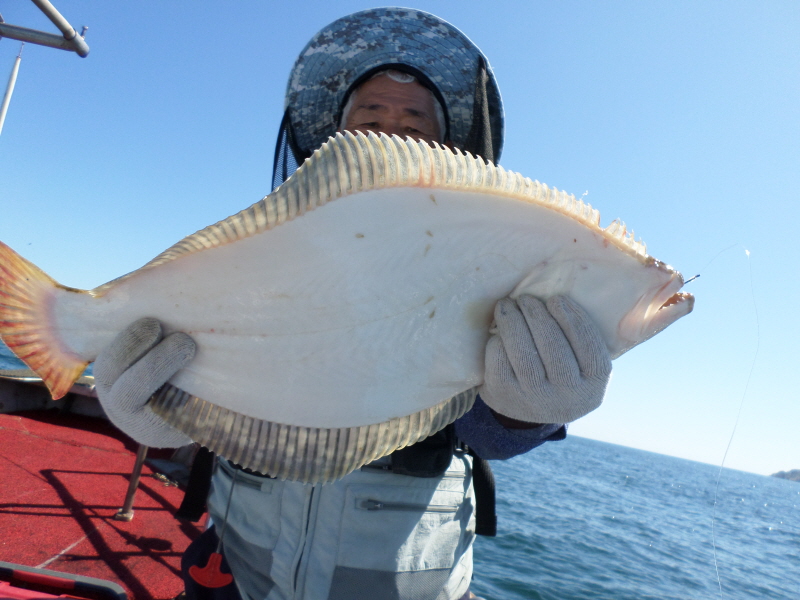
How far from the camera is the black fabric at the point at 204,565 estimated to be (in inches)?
79.8

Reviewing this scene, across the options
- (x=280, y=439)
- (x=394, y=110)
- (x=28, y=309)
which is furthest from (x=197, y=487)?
(x=394, y=110)

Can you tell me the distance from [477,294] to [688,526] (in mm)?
23089

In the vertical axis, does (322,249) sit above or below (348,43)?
below

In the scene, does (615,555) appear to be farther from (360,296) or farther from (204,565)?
(360,296)

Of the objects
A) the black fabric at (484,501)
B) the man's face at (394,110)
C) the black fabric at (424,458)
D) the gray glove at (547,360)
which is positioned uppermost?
the man's face at (394,110)

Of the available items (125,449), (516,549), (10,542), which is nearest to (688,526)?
(516,549)

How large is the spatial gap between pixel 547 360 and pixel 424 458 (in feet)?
2.39

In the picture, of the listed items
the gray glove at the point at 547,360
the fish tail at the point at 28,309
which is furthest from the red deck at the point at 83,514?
the gray glove at the point at 547,360

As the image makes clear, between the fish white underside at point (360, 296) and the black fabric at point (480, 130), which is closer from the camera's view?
the fish white underside at point (360, 296)

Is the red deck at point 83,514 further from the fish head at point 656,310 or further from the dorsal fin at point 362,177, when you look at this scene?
the fish head at point 656,310

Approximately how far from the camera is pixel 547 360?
156 cm

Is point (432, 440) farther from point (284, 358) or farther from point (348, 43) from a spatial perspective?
point (348, 43)

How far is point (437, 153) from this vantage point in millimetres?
1306

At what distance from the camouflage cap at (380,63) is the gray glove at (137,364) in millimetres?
1747
